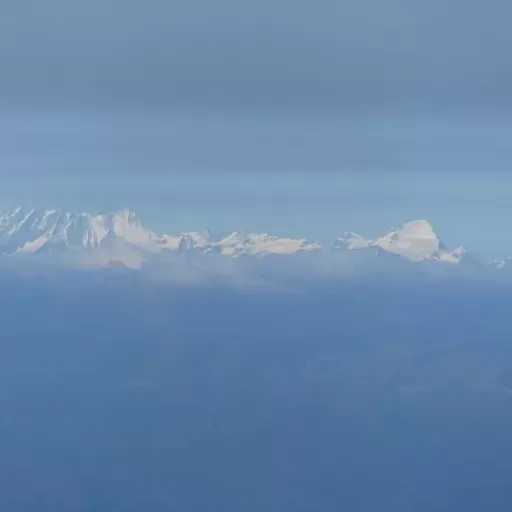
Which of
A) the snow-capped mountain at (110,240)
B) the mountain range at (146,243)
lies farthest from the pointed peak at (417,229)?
the snow-capped mountain at (110,240)

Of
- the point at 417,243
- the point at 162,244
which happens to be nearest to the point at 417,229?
the point at 417,243

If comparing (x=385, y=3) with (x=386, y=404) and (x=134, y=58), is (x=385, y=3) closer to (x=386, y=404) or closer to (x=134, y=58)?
(x=134, y=58)

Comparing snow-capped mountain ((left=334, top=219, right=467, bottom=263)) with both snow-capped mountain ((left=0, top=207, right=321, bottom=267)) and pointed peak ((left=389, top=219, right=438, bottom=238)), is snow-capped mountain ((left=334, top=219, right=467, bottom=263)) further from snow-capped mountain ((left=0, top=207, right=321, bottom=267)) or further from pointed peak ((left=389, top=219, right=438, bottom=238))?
snow-capped mountain ((left=0, top=207, right=321, bottom=267))

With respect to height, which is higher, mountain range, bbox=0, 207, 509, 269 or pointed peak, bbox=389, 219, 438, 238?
pointed peak, bbox=389, 219, 438, 238

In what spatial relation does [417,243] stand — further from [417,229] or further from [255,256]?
[255,256]

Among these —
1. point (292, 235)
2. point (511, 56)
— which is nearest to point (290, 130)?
point (292, 235)

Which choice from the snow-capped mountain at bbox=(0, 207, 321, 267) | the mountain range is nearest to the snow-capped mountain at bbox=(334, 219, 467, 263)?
the mountain range

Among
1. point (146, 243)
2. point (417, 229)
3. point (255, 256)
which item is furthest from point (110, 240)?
point (417, 229)

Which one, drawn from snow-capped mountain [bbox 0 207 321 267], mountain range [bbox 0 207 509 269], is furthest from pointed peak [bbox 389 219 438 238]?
snow-capped mountain [bbox 0 207 321 267]
